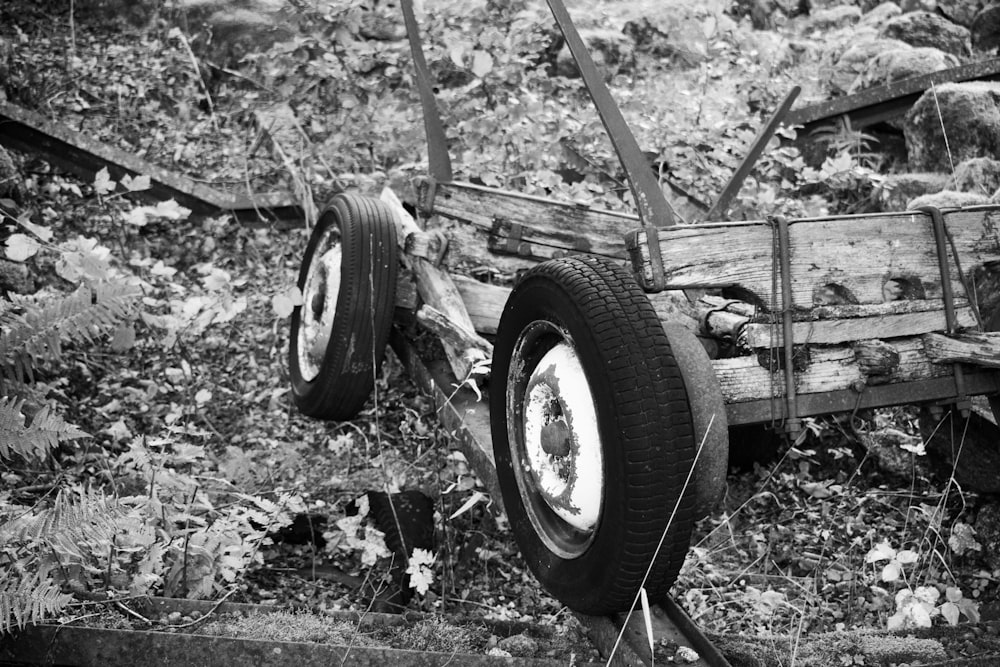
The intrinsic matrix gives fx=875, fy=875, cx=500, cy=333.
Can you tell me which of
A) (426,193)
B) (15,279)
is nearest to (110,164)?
(15,279)

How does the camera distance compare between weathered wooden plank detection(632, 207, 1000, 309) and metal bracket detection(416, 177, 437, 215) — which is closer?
weathered wooden plank detection(632, 207, 1000, 309)

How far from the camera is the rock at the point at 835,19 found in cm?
901

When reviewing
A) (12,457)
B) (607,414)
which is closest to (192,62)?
(12,457)

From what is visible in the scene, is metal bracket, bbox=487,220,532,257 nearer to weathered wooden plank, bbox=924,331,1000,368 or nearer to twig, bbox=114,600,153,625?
weathered wooden plank, bbox=924,331,1000,368

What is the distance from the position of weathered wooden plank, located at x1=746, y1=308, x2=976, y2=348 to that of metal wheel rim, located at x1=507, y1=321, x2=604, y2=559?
0.56m

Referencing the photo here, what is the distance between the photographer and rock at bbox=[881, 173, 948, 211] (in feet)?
16.9

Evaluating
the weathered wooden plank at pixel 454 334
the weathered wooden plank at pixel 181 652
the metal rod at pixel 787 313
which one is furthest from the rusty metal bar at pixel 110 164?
the metal rod at pixel 787 313

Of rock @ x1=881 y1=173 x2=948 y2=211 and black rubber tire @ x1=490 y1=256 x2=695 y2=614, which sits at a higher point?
rock @ x1=881 y1=173 x2=948 y2=211

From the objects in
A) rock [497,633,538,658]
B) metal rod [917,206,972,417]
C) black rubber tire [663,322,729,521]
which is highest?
metal rod [917,206,972,417]

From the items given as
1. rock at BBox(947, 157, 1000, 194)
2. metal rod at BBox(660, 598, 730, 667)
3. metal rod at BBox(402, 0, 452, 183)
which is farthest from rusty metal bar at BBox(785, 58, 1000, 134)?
metal rod at BBox(660, 598, 730, 667)

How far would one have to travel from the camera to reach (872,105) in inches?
244

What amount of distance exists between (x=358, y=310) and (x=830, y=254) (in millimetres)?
2050

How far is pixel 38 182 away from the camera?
230 inches

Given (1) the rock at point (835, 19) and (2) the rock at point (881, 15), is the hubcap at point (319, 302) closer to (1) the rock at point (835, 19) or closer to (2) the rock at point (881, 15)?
(2) the rock at point (881, 15)
